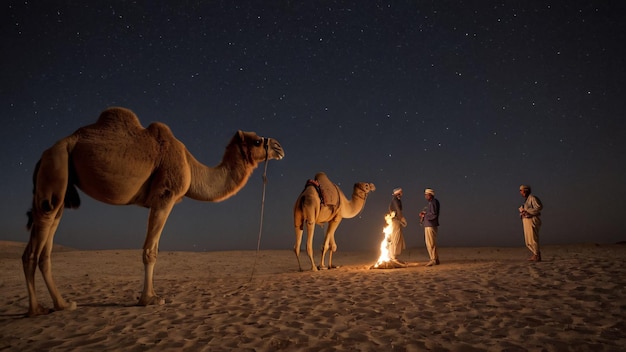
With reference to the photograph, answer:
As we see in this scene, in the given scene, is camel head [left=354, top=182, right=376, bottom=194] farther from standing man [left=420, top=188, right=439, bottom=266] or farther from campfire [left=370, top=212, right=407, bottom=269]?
standing man [left=420, top=188, right=439, bottom=266]

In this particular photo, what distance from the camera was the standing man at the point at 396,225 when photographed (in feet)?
40.1

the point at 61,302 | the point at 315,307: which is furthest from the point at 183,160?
the point at 315,307

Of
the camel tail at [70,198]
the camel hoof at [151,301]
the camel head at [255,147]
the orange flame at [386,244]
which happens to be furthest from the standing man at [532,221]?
the camel tail at [70,198]

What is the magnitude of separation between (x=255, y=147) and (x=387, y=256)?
649 cm

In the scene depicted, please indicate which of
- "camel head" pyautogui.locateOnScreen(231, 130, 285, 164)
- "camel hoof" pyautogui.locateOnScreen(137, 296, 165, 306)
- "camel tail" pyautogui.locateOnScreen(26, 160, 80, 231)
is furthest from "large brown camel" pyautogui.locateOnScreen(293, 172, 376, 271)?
"camel tail" pyautogui.locateOnScreen(26, 160, 80, 231)

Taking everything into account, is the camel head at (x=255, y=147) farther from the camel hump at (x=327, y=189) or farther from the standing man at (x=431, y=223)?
the standing man at (x=431, y=223)

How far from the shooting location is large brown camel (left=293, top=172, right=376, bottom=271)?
11.2 meters

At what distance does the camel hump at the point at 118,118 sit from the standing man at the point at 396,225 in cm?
839

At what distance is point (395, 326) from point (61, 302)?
5.22 metres

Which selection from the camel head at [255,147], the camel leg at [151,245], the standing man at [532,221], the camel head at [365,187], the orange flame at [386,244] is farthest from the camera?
the camel head at [365,187]

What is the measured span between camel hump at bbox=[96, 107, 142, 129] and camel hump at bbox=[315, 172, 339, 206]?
20.7 ft

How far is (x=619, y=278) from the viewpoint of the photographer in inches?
266

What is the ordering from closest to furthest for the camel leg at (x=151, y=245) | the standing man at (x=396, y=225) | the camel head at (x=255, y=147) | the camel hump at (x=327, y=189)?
the camel leg at (x=151, y=245) → the camel head at (x=255, y=147) → the camel hump at (x=327, y=189) → the standing man at (x=396, y=225)

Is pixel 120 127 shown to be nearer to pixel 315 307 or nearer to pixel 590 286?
pixel 315 307
